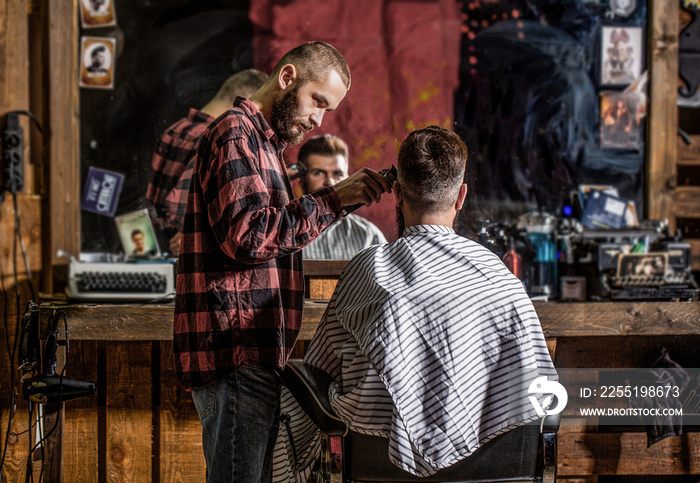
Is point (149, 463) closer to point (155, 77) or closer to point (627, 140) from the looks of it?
point (155, 77)

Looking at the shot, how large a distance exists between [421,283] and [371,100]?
157 centimetres

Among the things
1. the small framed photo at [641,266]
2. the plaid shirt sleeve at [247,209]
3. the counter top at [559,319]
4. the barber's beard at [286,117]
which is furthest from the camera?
the small framed photo at [641,266]

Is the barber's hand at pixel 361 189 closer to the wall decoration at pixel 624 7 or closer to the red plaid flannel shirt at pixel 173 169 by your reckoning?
the red plaid flannel shirt at pixel 173 169

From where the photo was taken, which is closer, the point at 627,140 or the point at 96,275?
the point at 96,275

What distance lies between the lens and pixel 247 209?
1.34 m

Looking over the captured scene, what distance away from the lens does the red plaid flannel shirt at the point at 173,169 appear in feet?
8.30

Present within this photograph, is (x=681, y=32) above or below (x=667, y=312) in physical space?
above

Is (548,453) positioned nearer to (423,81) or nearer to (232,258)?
(232,258)

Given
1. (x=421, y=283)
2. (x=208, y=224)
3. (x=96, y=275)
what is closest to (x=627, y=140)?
(x=421, y=283)

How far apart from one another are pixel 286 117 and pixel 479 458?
103 centimetres

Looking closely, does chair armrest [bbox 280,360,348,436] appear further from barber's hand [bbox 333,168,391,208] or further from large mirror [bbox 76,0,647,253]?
large mirror [bbox 76,0,647,253]

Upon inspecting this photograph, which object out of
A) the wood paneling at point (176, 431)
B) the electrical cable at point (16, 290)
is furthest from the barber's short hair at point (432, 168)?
the electrical cable at point (16, 290)

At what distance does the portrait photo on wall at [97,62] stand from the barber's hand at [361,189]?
67.3 inches

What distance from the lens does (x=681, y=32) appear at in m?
2.87
